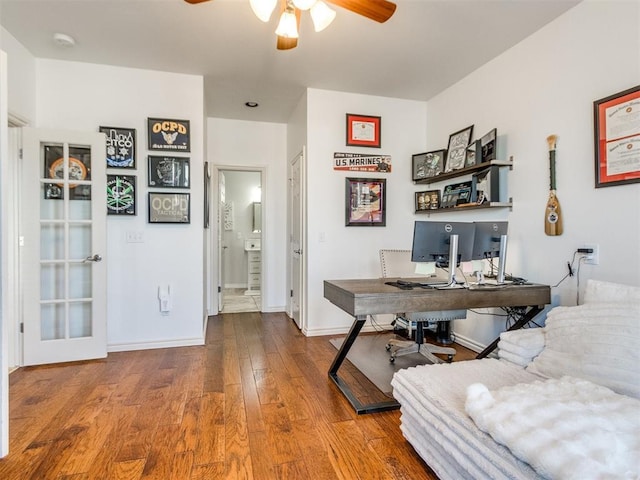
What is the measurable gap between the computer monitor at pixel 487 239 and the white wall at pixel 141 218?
252cm

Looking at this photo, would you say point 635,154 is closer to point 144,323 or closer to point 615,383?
point 615,383

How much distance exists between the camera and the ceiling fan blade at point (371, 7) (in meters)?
1.85

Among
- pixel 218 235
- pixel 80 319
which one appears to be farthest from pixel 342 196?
pixel 80 319

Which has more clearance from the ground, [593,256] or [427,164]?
[427,164]

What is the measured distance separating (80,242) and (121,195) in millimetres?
539

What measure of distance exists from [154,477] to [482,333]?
2806 mm

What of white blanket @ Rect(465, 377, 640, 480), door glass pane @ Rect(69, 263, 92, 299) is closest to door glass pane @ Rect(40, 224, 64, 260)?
door glass pane @ Rect(69, 263, 92, 299)

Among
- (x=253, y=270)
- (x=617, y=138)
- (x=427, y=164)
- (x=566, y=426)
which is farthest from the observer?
(x=253, y=270)

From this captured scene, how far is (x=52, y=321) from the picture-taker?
2.97m

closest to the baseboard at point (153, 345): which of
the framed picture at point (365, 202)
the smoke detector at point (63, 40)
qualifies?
the framed picture at point (365, 202)

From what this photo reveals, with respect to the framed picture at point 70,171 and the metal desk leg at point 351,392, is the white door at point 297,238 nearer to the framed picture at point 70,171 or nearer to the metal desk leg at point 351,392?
the metal desk leg at point 351,392

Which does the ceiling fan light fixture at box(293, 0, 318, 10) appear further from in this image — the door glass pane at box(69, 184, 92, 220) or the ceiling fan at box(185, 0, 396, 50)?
the door glass pane at box(69, 184, 92, 220)

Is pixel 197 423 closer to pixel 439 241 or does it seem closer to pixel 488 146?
pixel 439 241

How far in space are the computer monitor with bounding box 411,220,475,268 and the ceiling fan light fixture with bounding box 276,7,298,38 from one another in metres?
1.43
